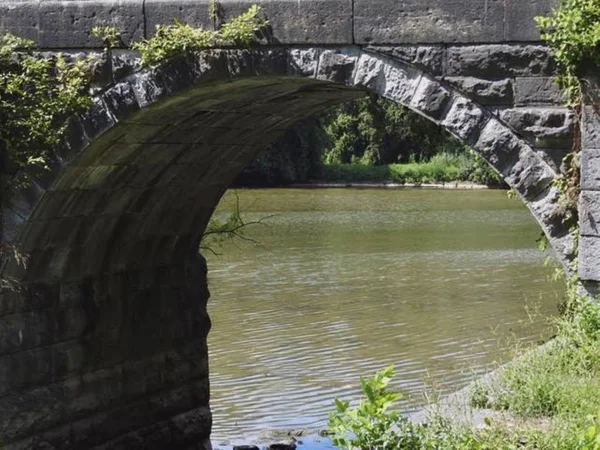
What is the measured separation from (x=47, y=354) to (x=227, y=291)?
10909mm

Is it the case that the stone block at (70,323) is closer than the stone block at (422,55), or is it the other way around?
the stone block at (422,55)

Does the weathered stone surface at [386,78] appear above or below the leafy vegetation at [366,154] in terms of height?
above

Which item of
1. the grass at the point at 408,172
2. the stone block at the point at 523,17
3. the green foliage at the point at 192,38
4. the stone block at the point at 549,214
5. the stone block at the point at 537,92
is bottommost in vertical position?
the grass at the point at 408,172

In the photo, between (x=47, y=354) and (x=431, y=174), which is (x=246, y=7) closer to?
(x=47, y=354)

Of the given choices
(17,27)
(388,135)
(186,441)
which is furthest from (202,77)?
(388,135)

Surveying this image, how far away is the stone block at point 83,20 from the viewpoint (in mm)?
9617

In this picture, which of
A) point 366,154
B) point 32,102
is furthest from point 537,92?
point 366,154

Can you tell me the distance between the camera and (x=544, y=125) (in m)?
8.44

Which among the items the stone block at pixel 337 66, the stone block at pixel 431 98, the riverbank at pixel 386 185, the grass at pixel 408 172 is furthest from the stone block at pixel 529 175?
the grass at pixel 408 172

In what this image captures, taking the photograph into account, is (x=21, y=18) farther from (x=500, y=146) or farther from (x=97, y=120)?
(x=500, y=146)

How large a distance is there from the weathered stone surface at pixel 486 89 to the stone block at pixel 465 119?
0.19 ft

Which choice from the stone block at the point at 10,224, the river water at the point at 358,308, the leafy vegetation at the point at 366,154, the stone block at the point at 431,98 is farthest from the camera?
the leafy vegetation at the point at 366,154

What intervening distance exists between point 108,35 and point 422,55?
7.73ft

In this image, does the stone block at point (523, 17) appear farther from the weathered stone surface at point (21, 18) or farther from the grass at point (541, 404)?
the weathered stone surface at point (21, 18)
